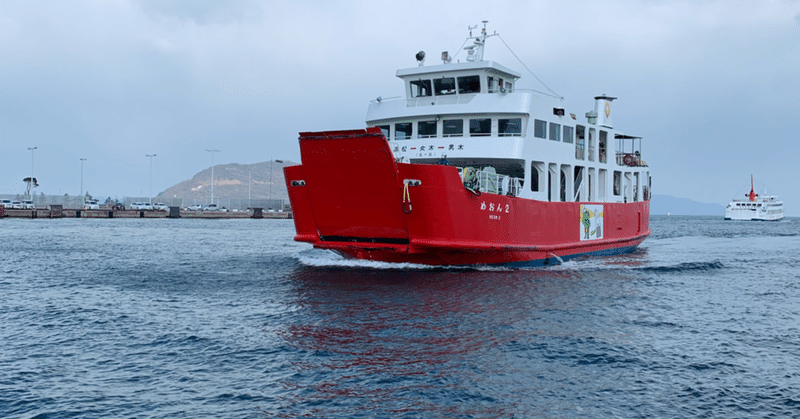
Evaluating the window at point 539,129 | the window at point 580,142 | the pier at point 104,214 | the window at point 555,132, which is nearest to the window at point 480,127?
the window at point 539,129

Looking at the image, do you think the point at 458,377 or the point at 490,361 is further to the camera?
the point at 490,361

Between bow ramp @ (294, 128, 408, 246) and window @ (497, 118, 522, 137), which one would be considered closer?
bow ramp @ (294, 128, 408, 246)

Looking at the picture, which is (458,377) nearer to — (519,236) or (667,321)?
(667,321)

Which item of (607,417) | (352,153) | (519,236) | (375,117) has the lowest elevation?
(607,417)

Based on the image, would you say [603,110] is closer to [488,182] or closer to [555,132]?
[555,132]

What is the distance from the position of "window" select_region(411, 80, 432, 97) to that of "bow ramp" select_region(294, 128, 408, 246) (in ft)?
22.0

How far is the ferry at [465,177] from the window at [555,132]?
4cm

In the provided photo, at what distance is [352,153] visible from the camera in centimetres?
1583

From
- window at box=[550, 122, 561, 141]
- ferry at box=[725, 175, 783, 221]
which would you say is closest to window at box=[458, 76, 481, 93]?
window at box=[550, 122, 561, 141]

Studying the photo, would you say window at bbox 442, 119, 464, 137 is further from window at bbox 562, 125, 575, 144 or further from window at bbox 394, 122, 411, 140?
window at bbox 562, 125, 575, 144

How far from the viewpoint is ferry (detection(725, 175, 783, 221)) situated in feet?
375

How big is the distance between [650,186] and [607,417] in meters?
28.8

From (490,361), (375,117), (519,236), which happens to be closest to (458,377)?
(490,361)

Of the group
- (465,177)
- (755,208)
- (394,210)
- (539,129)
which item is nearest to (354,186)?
(394,210)
